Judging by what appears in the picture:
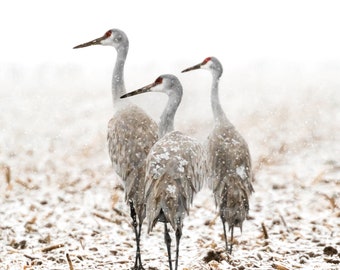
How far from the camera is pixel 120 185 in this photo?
8805 mm

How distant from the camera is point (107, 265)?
5898mm

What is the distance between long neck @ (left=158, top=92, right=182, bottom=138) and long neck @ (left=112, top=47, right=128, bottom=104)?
3.23 feet

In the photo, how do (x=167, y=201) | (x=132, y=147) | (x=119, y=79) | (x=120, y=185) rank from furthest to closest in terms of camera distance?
(x=120, y=185), (x=119, y=79), (x=132, y=147), (x=167, y=201)

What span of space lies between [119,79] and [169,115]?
3.77 feet

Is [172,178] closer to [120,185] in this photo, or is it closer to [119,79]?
[119,79]

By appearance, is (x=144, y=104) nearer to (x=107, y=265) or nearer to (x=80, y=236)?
(x=80, y=236)

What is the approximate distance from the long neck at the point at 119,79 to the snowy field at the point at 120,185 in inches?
71.5

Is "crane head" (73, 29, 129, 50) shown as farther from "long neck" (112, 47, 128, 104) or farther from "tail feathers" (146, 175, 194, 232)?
"tail feathers" (146, 175, 194, 232)

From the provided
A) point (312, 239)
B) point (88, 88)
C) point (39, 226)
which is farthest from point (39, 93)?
point (312, 239)

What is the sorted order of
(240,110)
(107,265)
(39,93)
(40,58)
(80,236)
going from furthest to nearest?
(40,58)
(39,93)
(240,110)
(80,236)
(107,265)

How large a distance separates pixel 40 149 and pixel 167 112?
20.6 feet

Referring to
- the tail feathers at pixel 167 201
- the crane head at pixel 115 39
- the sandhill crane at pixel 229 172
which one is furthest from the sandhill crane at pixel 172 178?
the crane head at pixel 115 39

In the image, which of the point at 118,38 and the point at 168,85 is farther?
the point at 118,38

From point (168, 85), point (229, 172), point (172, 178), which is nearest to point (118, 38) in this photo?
point (168, 85)
